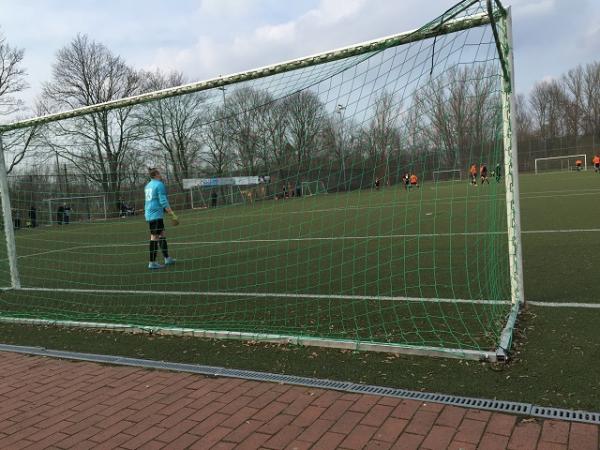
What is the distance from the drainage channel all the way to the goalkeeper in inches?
145

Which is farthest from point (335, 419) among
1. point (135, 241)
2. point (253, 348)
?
point (135, 241)

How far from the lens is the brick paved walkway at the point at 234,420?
2.86 m

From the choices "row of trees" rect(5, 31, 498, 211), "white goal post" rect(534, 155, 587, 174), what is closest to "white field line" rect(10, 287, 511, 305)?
"row of trees" rect(5, 31, 498, 211)

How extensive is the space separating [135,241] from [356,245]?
7.09 meters

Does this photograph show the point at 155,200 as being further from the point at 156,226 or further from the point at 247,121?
the point at 247,121

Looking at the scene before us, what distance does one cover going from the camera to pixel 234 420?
329 cm

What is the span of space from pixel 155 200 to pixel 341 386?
19.8ft

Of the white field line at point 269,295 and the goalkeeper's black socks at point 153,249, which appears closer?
the white field line at point 269,295

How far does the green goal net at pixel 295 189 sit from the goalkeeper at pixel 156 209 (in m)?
0.17

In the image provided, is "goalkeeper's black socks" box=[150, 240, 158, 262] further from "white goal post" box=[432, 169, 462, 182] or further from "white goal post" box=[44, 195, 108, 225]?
"white goal post" box=[432, 169, 462, 182]

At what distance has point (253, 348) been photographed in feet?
15.1

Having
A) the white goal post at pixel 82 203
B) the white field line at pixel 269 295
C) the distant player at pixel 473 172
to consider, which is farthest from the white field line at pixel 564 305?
the white goal post at pixel 82 203

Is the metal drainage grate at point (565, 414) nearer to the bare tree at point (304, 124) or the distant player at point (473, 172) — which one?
the distant player at point (473, 172)

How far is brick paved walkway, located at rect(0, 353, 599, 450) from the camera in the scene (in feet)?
9.39
